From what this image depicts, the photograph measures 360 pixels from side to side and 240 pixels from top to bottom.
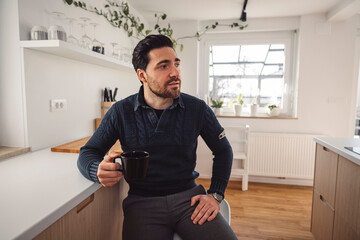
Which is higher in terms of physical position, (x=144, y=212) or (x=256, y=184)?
(x=144, y=212)

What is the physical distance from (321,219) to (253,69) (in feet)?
7.31

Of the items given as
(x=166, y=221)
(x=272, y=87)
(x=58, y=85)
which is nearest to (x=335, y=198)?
(x=166, y=221)

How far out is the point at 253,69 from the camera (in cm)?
348

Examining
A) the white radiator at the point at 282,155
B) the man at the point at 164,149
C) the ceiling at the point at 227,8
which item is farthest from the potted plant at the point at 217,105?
the man at the point at 164,149

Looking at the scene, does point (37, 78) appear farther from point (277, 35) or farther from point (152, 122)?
point (277, 35)

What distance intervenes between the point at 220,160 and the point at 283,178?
249cm

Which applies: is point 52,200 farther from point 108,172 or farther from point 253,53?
point 253,53

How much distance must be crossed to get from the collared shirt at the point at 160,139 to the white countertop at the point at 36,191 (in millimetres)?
159

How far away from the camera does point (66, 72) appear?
1.62m

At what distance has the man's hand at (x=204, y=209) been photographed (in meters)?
1.03

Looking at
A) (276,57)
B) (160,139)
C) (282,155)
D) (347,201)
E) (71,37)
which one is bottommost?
(282,155)

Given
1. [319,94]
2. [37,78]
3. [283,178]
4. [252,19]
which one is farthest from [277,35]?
[37,78]

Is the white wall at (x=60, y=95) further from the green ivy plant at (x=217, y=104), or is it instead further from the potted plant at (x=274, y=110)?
the potted plant at (x=274, y=110)

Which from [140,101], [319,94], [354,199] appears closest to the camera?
[140,101]
